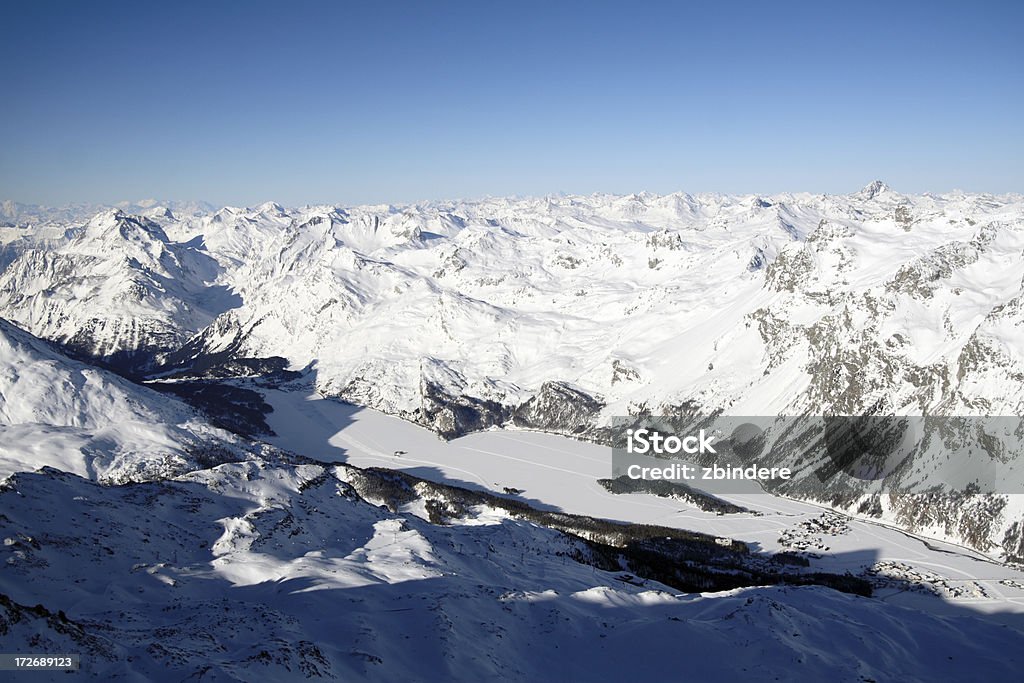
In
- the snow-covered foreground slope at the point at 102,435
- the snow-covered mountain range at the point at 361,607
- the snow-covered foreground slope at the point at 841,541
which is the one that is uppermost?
the snow-covered mountain range at the point at 361,607

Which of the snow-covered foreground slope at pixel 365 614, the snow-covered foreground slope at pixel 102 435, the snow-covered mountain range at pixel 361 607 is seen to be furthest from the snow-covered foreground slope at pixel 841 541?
the snow-covered foreground slope at pixel 102 435

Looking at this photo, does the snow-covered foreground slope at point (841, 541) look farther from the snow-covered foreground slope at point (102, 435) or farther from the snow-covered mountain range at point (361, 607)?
the snow-covered foreground slope at point (102, 435)

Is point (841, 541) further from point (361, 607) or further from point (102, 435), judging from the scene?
point (102, 435)

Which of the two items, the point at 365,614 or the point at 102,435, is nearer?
the point at 365,614

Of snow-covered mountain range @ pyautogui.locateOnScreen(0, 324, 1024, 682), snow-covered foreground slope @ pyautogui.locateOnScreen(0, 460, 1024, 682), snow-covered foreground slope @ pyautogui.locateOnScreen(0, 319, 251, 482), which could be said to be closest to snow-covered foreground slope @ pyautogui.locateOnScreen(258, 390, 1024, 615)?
snow-covered mountain range @ pyautogui.locateOnScreen(0, 324, 1024, 682)

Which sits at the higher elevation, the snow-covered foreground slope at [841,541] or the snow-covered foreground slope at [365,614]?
the snow-covered foreground slope at [365,614]

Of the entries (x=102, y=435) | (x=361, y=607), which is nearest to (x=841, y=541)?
(x=361, y=607)

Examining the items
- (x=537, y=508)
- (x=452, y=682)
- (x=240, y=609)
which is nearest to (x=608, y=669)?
(x=452, y=682)
